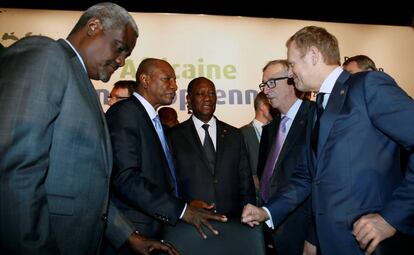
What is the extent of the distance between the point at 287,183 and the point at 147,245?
1126 millimetres

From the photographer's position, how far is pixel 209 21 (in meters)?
5.16

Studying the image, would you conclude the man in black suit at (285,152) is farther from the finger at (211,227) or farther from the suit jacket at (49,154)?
the suit jacket at (49,154)

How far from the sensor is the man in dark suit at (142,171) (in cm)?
208

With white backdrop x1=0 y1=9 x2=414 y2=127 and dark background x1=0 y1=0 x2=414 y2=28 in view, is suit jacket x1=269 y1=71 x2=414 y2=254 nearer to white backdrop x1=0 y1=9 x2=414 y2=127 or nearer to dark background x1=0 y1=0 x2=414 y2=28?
white backdrop x1=0 y1=9 x2=414 y2=127

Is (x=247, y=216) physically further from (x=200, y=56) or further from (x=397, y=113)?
(x=200, y=56)

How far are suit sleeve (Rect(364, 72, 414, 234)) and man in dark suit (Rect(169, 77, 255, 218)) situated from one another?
6.00 ft

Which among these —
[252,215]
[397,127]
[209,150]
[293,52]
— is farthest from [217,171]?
[397,127]

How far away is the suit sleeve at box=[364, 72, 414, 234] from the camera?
1.46 m

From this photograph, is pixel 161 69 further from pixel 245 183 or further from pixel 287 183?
pixel 287 183

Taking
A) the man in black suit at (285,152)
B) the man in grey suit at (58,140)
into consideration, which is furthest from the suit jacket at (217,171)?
the man in grey suit at (58,140)

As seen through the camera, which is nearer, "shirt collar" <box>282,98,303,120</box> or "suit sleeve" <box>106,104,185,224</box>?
"suit sleeve" <box>106,104,185,224</box>

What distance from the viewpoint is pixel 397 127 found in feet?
4.86

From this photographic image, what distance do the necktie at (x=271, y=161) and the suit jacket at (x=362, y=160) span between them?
1.00 m

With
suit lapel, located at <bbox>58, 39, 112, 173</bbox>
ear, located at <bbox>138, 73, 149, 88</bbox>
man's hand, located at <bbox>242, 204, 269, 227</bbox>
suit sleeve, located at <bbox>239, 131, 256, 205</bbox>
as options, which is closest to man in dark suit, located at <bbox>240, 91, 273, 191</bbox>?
suit sleeve, located at <bbox>239, 131, 256, 205</bbox>
